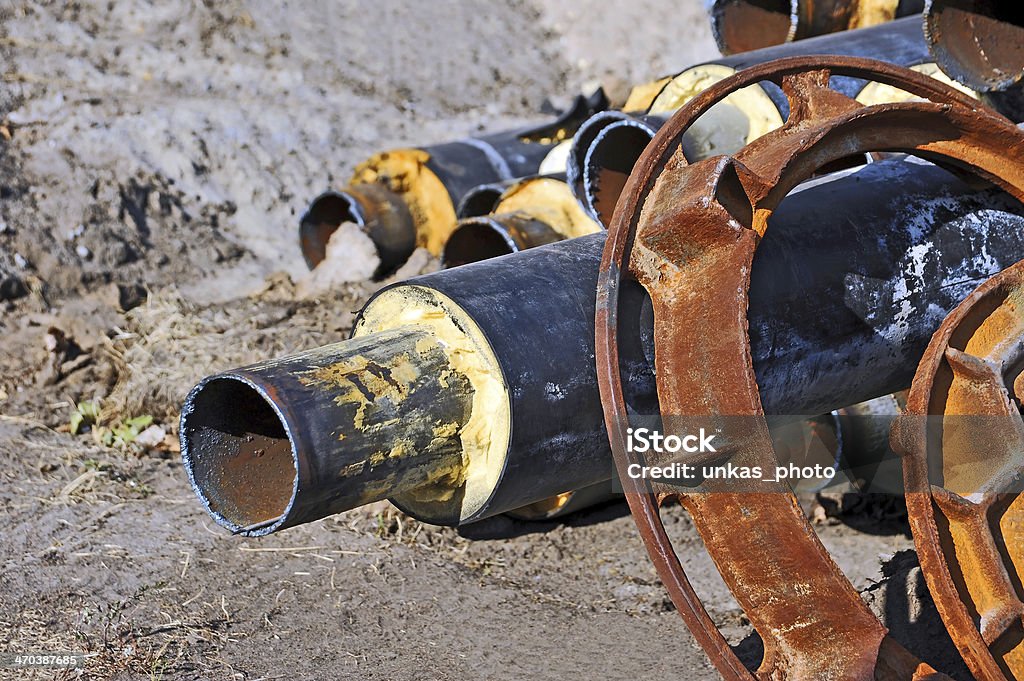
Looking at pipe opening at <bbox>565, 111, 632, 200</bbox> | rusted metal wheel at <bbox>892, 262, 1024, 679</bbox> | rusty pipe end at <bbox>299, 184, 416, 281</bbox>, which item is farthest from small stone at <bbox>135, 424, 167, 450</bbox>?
rusted metal wheel at <bbox>892, 262, 1024, 679</bbox>

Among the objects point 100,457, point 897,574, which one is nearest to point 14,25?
point 100,457

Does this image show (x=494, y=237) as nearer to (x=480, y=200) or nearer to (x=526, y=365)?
(x=480, y=200)

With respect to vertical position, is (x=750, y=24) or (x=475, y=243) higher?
(x=750, y=24)

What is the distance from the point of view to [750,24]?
5391 millimetres

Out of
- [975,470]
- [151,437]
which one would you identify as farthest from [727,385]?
[151,437]

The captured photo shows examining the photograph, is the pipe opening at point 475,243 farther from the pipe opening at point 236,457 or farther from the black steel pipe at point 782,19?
the pipe opening at point 236,457

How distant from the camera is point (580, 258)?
257 cm

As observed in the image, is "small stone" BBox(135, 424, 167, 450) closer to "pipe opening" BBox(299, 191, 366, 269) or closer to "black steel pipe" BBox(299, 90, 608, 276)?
"black steel pipe" BBox(299, 90, 608, 276)

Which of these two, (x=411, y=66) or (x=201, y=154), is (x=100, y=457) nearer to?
(x=201, y=154)

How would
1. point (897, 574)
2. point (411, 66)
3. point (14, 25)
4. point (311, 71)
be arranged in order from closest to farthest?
point (897, 574), point (14, 25), point (311, 71), point (411, 66)

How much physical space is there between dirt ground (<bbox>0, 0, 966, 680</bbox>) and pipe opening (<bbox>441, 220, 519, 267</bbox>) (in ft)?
2.15

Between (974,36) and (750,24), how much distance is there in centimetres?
199

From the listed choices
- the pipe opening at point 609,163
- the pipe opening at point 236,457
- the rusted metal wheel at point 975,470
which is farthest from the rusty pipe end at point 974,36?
the pipe opening at point 236,457

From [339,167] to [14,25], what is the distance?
2455mm
